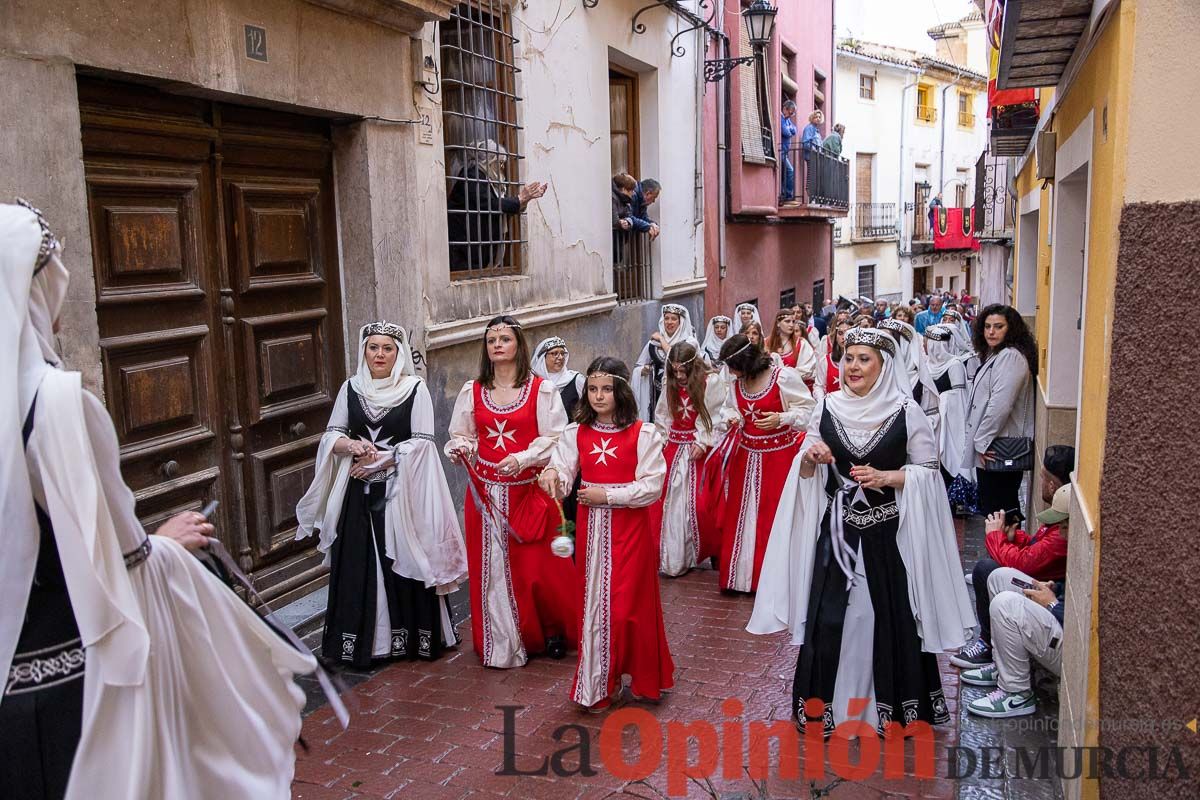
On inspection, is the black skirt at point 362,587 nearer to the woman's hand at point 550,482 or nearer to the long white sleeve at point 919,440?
the woman's hand at point 550,482

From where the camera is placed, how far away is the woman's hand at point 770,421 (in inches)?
262

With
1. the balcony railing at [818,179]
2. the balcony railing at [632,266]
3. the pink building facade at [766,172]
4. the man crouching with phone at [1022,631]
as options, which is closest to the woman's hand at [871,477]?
the man crouching with phone at [1022,631]

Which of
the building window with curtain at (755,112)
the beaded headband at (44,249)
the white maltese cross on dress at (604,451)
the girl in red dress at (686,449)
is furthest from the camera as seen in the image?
the building window with curtain at (755,112)

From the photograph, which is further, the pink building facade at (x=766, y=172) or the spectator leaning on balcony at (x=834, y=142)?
the spectator leaning on balcony at (x=834, y=142)

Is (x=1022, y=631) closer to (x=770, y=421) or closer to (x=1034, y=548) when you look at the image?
(x=1034, y=548)

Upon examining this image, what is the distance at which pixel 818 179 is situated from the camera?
19.5 metres

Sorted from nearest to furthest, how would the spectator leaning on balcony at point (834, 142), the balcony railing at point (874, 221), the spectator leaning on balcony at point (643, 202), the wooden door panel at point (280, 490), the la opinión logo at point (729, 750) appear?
the la opinión logo at point (729, 750) → the wooden door panel at point (280, 490) → the spectator leaning on balcony at point (643, 202) → the spectator leaning on balcony at point (834, 142) → the balcony railing at point (874, 221)

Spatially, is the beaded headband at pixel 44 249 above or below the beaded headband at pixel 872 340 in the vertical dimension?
above

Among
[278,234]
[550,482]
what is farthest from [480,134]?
[550,482]

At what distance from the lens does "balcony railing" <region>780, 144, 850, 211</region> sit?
18547 mm

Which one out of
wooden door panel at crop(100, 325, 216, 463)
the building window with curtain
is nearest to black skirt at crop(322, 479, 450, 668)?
wooden door panel at crop(100, 325, 216, 463)

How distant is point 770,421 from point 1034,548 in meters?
2.21

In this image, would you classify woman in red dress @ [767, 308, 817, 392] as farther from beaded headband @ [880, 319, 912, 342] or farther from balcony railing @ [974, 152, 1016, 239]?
balcony railing @ [974, 152, 1016, 239]

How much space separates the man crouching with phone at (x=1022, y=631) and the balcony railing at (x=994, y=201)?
9.29 meters
